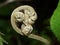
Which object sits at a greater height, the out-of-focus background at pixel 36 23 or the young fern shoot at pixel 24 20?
the out-of-focus background at pixel 36 23

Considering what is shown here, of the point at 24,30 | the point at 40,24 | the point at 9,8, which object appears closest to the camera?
the point at 24,30

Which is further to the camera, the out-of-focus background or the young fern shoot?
the out-of-focus background

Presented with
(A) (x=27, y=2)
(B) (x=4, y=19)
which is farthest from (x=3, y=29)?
(A) (x=27, y=2)

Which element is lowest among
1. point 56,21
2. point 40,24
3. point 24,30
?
point 24,30

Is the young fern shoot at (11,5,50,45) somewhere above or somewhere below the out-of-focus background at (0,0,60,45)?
below

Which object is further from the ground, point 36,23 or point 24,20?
point 36,23

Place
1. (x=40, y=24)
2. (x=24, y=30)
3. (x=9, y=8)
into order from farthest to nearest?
(x=9, y=8)
(x=40, y=24)
(x=24, y=30)

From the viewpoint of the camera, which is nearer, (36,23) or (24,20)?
(24,20)

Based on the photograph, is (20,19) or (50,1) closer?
(20,19)

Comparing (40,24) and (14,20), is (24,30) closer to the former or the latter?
(14,20)

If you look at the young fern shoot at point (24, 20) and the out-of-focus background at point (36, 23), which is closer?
the young fern shoot at point (24, 20)

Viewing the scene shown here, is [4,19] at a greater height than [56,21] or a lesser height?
greater
